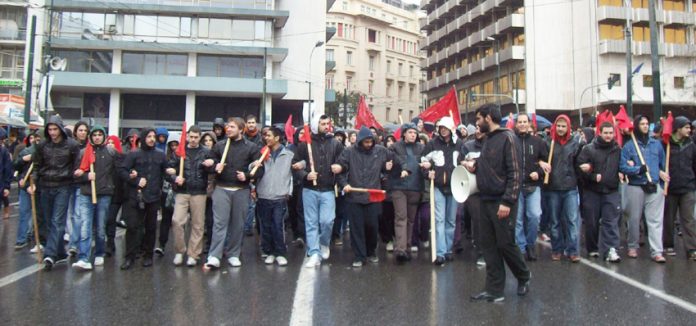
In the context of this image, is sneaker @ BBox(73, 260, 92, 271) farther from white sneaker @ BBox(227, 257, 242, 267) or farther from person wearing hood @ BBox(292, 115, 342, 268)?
person wearing hood @ BBox(292, 115, 342, 268)

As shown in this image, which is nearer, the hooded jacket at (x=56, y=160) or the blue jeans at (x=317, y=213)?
the hooded jacket at (x=56, y=160)

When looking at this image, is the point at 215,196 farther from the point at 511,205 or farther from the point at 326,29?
the point at 326,29

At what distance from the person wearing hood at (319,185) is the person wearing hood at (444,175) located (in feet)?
4.32

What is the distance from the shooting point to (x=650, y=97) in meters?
43.7

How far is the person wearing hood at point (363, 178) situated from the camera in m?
7.11

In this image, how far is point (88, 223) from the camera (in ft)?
22.5

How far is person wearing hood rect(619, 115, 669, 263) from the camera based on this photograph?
729cm

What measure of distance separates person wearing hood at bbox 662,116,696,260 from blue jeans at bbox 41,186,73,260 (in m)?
8.34

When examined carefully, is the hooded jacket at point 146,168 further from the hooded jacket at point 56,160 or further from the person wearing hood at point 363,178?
the person wearing hood at point 363,178

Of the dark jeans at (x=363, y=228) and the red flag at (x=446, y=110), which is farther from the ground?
the red flag at (x=446, y=110)

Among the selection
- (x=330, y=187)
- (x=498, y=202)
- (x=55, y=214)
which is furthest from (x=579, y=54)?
(x=55, y=214)

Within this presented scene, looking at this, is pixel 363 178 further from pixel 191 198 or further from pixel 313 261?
pixel 191 198

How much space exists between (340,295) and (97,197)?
369 cm

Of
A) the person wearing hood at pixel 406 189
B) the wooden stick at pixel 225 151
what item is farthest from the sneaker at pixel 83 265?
the person wearing hood at pixel 406 189
